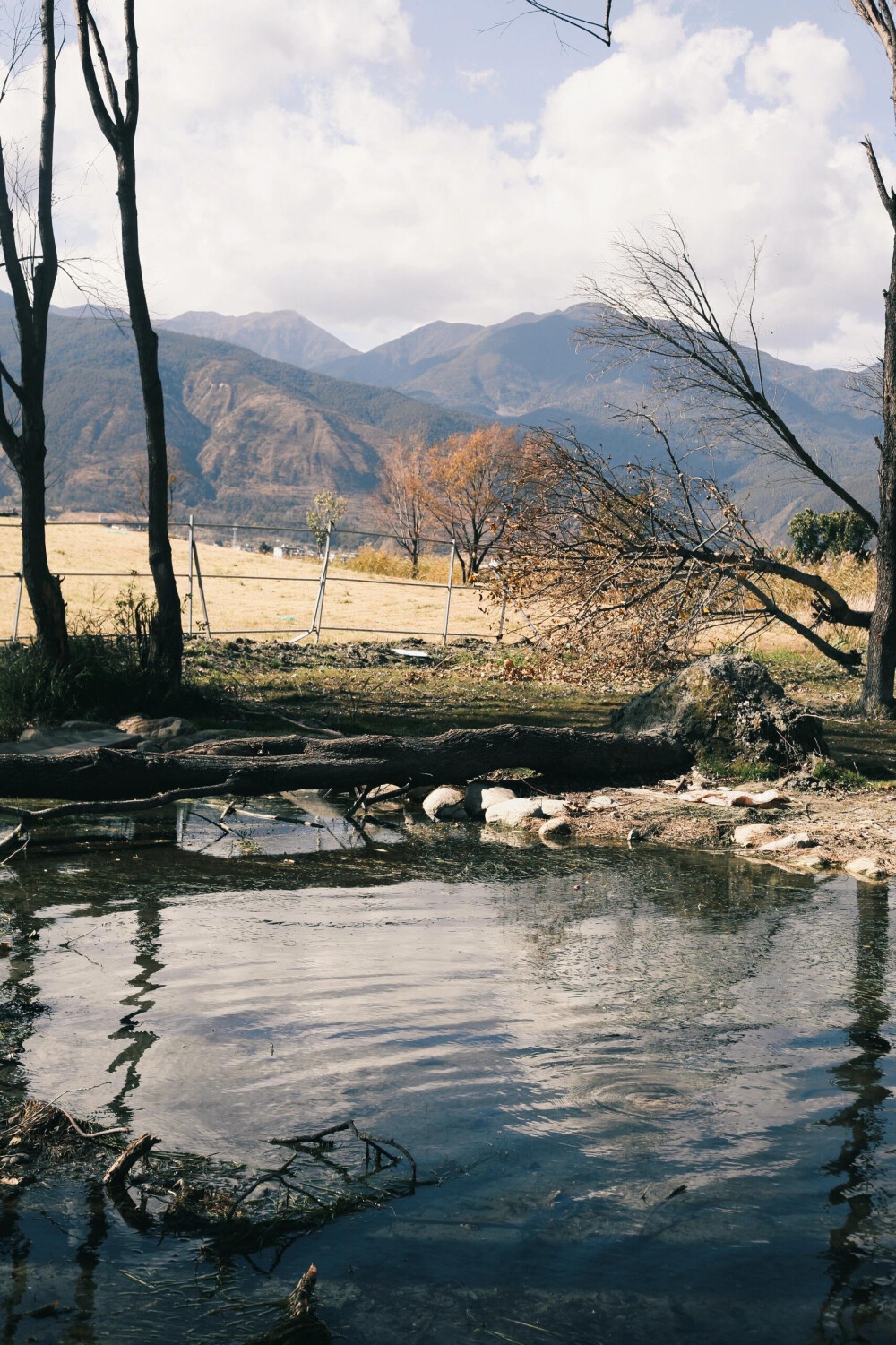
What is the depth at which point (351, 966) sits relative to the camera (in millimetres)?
4730

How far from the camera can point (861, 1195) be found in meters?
2.92

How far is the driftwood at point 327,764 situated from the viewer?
272 inches

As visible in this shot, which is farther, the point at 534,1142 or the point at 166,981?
the point at 166,981

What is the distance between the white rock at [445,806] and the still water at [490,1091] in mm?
2112

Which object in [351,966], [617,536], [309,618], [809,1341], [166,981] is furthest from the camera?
[309,618]

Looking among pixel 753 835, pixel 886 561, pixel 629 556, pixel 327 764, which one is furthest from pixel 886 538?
pixel 327 764

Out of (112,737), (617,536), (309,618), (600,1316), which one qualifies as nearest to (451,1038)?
(600,1316)

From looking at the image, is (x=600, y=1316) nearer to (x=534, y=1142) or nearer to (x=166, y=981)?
(x=534, y=1142)

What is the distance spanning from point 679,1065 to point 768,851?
12.3ft

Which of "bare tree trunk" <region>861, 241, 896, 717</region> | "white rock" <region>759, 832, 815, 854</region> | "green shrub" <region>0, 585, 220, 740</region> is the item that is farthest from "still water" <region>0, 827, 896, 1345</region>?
"bare tree trunk" <region>861, 241, 896, 717</region>

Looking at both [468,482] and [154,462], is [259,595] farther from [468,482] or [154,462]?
[468,482]

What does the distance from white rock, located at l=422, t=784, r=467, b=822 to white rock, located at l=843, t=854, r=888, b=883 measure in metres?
2.88

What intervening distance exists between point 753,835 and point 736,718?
186 cm

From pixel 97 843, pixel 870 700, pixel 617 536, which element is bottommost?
pixel 97 843
